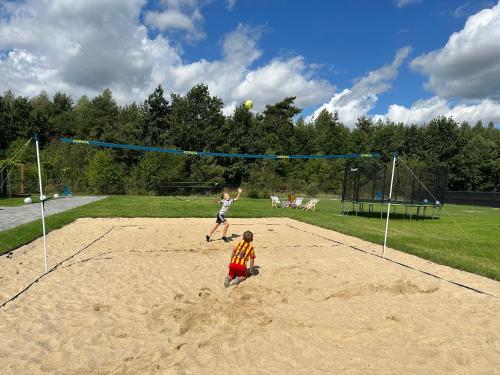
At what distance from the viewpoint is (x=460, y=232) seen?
43.3ft

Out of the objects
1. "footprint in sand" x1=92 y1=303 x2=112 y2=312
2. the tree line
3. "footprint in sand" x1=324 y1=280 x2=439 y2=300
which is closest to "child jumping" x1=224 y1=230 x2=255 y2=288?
"footprint in sand" x1=324 y1=280 x2=439 y2=300

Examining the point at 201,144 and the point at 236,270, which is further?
the point at 201,144

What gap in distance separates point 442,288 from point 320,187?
117 ft

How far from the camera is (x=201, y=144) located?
42688 mm

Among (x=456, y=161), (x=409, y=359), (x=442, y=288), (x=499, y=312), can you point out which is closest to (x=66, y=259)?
(x=409, y=359)

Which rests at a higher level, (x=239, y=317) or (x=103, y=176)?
(x=103, y=176)

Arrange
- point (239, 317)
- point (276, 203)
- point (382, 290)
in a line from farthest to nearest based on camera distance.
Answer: point (276, 203)
point (382, 290)
point (239, 317)

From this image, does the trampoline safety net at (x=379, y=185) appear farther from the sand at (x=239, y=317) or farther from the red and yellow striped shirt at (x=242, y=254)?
the red and yellow striped shirt at (x=242, y=254)

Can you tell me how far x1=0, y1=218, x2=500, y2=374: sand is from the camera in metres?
3.27

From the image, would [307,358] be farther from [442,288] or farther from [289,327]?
[442,288]

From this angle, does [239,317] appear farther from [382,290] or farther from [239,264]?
[382,290]

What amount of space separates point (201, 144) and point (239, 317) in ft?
130

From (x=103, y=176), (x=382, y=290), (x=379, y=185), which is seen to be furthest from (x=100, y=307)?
(x=103, y=176)

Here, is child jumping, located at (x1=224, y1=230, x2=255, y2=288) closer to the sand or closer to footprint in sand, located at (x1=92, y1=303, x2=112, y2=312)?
the sand
